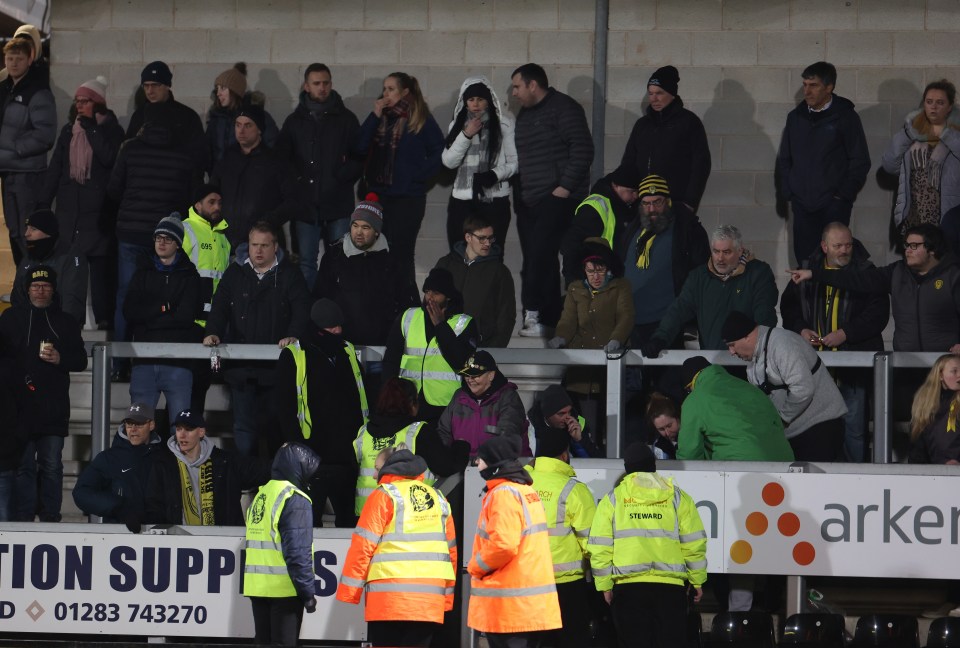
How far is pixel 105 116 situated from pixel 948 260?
21.8 ft

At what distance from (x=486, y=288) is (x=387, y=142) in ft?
6.37

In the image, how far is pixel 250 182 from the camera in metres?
12.2

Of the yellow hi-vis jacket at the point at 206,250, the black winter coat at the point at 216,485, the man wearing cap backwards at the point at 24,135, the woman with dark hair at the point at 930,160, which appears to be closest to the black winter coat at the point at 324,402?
the black winter coat at the point at 216,485

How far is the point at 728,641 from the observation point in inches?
353

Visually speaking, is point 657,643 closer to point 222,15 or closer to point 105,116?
point 105,116

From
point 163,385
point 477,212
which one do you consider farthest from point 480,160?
point 163,385

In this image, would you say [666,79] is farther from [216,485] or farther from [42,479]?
[42,479]

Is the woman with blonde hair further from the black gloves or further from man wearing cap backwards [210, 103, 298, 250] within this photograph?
man wearing cap backwards [210, 103, 298, 250]

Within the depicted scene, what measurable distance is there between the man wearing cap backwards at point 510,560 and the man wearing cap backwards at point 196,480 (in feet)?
7.69

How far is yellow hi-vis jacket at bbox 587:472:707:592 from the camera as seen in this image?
8.73 m

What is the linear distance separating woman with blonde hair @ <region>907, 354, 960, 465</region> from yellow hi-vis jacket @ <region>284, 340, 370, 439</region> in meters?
3.55

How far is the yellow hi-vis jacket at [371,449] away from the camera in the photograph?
952cm

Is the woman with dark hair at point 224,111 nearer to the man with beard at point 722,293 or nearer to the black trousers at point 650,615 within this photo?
the man with beard at point 722,293

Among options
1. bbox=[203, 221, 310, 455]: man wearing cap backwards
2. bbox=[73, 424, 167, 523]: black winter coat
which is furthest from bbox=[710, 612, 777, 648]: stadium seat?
bbox=[73, 424, 167, 523]: black winter coat
